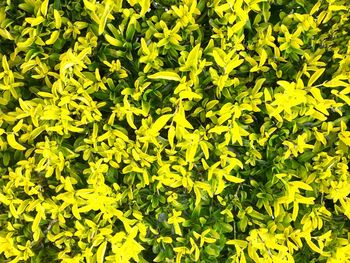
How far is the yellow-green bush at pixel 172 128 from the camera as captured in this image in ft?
5.65

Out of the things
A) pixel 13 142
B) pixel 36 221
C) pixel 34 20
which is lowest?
pixel 36 221

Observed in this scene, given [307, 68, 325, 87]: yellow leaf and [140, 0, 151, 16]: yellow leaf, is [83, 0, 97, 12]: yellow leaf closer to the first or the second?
[140, 0, 151, 16]: yellow leaf

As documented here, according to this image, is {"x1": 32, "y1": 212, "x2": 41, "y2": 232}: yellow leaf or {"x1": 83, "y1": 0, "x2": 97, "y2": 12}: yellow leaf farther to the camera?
{"x1": 32, "y1": 212, "x2": 41, "y2": 232}: yellow leaf

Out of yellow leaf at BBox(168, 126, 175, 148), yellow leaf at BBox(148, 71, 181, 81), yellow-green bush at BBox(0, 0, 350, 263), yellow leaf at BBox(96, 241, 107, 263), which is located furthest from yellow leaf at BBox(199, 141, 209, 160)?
yellow leaf at BBox(96, 241, 107, 263)

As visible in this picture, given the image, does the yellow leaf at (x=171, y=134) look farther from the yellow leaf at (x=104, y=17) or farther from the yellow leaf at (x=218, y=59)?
the yellow leaf at (x=104, y=17)

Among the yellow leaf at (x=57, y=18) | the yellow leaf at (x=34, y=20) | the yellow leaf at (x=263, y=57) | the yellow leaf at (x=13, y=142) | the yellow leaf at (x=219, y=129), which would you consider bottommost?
the yellow leaf at (x=13, y=142)

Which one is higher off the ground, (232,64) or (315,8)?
(315,8)

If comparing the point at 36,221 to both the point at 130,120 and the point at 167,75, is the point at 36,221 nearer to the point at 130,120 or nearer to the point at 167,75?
the point at 130,120

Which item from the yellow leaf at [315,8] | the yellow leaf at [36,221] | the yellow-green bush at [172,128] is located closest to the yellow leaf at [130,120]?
the yellow-green bush at [172,128]

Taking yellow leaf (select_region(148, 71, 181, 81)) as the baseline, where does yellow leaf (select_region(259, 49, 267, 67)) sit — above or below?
above

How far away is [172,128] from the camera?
1686 millimetres

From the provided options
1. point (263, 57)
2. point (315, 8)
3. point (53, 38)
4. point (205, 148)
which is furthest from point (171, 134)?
point (315, 8)

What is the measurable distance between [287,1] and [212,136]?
574mm

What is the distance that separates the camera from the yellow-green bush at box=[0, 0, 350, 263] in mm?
1724
